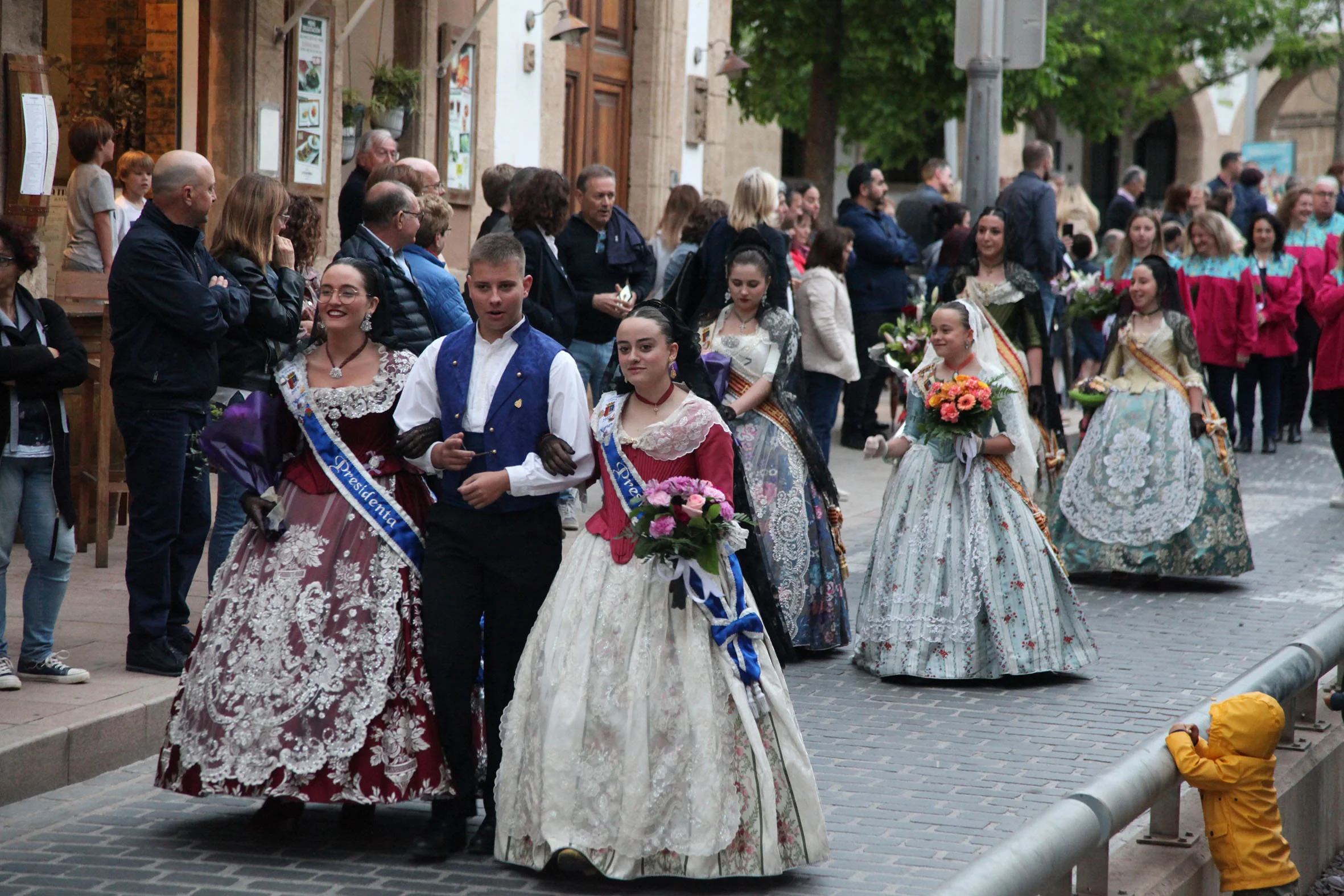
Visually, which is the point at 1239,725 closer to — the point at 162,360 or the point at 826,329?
the point at 162,360

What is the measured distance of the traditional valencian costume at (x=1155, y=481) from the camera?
32.7 ft

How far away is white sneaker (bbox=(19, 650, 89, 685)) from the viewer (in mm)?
6566

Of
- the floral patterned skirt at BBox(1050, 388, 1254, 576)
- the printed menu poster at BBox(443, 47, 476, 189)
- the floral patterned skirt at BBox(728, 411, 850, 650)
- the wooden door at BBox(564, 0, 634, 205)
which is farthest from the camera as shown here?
Result: the wooden door at BBox(564, 0, 634, 205)

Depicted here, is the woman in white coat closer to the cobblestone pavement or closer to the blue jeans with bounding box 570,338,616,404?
the blue jeans with bounding box 570,338,616,404

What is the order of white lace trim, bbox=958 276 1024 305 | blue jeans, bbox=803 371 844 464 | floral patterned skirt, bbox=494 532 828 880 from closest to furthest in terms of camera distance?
floral patterned skirt, bbox=494 532 828 880
white lace trim, bbox=958 276 1024 305
blue jeans, bbox=803 371 844 464

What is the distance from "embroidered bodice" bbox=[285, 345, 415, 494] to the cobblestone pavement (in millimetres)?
1080

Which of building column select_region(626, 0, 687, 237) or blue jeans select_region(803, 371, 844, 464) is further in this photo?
building column select_region(626, 0, 687, 237)

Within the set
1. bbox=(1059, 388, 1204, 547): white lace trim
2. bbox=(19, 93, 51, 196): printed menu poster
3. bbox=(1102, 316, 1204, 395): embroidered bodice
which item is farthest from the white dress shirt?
bbox=(1102, 316, 1204, 395): embroidered bodice

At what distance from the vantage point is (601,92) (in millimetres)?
16359

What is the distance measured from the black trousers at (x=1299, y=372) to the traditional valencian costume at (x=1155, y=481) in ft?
20.6

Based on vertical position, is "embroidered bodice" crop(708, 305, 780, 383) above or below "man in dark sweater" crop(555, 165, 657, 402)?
below

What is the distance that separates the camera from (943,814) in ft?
19.3

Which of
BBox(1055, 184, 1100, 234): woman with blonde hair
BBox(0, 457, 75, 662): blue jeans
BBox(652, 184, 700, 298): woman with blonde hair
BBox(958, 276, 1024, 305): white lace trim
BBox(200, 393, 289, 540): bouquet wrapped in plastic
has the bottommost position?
BBox(0, 457, 75, 662): blue jeans

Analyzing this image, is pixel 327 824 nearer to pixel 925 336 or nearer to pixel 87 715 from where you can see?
pixel 87 715
